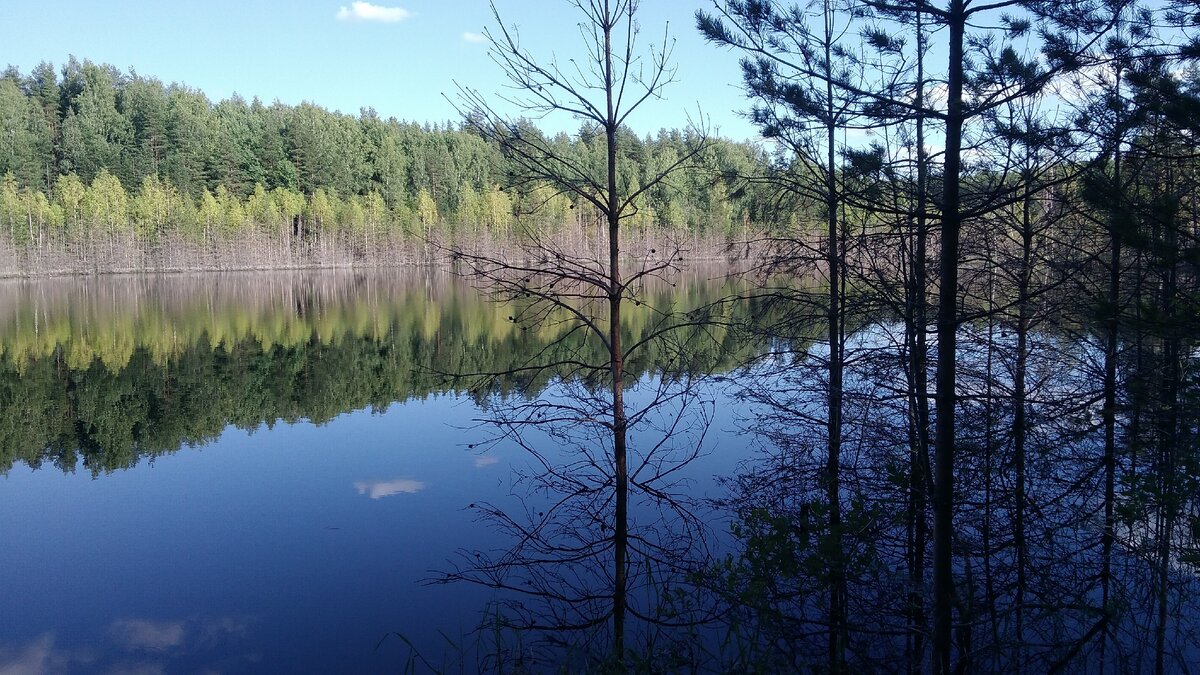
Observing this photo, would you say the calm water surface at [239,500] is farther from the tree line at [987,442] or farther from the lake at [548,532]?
the tree line at [987,442]

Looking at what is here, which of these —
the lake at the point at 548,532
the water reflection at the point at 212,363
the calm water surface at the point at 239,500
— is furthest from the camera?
the water reflection at the point at 212,363

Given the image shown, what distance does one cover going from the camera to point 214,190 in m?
84.2

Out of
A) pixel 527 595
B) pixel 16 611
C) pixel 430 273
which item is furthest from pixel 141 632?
pixel 430 273

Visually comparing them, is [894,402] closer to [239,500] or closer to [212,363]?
[239,500]

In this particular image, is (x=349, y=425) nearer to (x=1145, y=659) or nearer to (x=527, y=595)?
(x=527, y=595)

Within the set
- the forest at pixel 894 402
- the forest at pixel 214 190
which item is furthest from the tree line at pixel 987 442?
the forest at pixel 214 190

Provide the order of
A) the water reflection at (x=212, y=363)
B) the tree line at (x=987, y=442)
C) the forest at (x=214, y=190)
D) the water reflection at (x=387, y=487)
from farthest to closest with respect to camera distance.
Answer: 1. the forest at (x=214, y=190)
2. the water reflection at (x=212, y=363)
3. the water reflection at (x=387, y=487)
4. the tree line at (x=987, y=442)

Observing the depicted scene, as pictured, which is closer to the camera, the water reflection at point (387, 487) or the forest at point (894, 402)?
the forest at point (894, 402)

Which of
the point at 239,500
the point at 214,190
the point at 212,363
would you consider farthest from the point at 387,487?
the point at 214,190

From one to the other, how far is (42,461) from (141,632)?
699cm

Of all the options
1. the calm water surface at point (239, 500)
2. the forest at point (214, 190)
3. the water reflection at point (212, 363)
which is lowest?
the calm water surface at point (239, 500)

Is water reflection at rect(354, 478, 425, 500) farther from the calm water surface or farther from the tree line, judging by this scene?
the tree line

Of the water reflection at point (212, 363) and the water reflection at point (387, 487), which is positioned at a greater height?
A: the water reflection at point (212, 363)

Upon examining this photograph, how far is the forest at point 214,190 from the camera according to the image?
65438mm
